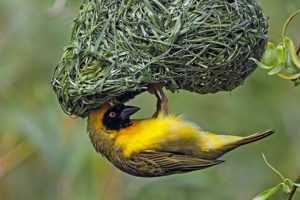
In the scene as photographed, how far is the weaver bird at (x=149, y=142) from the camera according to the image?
4805 millimetres

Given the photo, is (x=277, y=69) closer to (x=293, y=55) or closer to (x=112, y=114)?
(x=293, y=55)

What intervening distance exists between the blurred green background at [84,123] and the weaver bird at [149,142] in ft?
3.94

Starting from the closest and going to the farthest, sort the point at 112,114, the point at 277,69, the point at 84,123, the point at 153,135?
1. the point at 277,69
2. the point at 112,114
3. the point at 153,135
4. the point at 84,123

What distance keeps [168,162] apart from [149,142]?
0.14 m

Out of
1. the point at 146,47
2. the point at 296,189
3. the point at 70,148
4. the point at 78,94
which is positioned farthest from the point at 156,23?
the point at 70,148

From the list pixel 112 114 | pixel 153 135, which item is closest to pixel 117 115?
pixel 112 114

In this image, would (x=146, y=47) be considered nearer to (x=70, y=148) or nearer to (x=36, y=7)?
(x=70, y=148)

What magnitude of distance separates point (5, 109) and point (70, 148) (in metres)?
0.66

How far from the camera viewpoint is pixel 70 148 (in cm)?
623

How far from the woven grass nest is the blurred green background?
170 centimetres

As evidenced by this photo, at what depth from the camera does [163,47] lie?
169 inches

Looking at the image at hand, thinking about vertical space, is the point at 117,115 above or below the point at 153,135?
above

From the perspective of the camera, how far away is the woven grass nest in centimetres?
431

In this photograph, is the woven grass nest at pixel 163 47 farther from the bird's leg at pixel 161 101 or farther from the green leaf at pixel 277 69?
the green leaf at pixel 277 69
